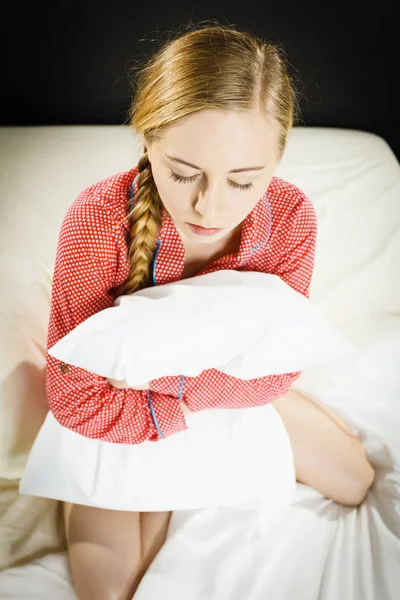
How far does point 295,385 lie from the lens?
4.21 ft

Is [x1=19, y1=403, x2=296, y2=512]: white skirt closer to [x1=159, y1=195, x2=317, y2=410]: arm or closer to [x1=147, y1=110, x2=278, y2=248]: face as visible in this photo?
[x1=159, y1=195, x2=317, y2=410]: arm

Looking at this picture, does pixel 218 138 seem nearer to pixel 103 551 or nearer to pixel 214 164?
pixel 214 164

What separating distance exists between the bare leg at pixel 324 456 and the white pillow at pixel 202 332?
0.58 ft

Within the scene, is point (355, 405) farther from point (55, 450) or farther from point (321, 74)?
point (321, 74)

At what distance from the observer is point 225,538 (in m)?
0.99

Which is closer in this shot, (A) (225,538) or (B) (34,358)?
(A) (225,538)

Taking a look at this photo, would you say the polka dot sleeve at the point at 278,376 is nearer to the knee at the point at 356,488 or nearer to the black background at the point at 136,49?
the knee at the point at 356,488

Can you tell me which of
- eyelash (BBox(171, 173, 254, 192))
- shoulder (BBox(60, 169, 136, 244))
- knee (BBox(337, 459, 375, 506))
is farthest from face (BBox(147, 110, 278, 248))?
knee (BBox(337, 459, 375, 506))

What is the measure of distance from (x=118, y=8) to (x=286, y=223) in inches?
33.4

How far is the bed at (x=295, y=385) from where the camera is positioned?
0.95 m

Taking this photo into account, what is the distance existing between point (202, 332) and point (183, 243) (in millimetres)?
171

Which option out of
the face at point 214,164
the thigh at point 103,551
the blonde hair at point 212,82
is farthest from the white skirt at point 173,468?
the blonde hair at point 212,82

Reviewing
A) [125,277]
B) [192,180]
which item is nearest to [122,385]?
[125,277]

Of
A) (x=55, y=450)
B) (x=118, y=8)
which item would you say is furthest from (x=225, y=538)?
(x=118, y=8)
